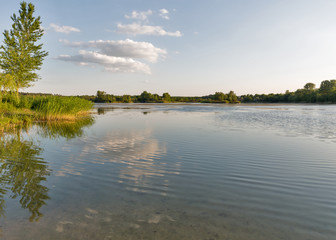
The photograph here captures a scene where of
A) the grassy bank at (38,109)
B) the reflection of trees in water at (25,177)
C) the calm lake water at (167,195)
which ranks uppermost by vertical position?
the grassy bank at (38,109)

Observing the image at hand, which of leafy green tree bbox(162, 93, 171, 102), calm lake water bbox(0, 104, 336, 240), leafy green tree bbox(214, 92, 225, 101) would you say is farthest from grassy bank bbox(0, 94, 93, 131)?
leafy green tree bbox(162, 93, 171, 102)

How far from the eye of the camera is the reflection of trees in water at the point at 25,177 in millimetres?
5023

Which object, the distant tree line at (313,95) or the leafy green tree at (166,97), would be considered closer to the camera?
the distant tree line at (313,95)

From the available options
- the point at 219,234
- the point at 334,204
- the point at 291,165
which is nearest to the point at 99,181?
the point at 219,234

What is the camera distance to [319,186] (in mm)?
6121

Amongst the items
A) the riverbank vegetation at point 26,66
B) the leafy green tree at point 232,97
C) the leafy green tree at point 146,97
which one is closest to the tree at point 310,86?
the leafy green tree at point 232,97

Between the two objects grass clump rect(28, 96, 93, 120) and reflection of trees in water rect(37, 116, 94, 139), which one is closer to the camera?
reflection of trees in water rect(37, 116, 94, 139)

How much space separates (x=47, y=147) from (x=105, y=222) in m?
8.86

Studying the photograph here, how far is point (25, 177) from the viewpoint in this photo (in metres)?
6.67

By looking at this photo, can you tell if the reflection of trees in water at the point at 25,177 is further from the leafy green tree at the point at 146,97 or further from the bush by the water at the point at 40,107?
the leafy green tree at the point at 146,97

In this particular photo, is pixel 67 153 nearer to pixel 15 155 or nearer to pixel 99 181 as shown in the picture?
pixel 15 155

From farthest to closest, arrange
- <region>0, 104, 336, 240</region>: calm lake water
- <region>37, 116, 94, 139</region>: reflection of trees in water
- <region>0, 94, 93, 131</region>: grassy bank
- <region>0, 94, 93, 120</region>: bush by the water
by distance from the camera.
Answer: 1. <region>0, 94, 93, 120</region>: bush by the water
2. <region>0, 94, 93, 131</region>: grassy bank
3. <region>37, 116, 94, 139</region>: reflection of trees in water
4. <region>0, 104, 336, 240</region>: calm lake water

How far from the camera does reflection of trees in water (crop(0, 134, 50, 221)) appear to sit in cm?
502

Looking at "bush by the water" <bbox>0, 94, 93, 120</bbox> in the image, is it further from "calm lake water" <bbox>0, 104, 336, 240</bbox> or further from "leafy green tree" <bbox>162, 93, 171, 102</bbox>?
"leafy green tree" <bbox>162, 93, 171, 102</bbox>
